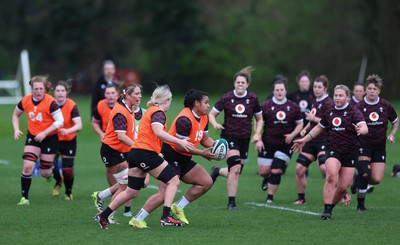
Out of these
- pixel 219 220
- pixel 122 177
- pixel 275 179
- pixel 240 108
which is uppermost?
pixel 240 108

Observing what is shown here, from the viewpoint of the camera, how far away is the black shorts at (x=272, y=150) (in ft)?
45.5

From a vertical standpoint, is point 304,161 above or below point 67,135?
below

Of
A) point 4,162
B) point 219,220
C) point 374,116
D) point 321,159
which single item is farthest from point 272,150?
point 4,162

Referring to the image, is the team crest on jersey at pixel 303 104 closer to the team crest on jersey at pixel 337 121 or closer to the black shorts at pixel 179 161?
the team crest on jersey at pixel 337 121

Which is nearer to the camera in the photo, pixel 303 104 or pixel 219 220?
pixel 219 220

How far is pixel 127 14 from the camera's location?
61.0 meters

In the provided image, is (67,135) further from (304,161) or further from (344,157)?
(344,157)

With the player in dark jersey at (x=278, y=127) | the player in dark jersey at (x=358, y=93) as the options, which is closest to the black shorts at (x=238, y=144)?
the player in dark jersey at (x=278, y=127)

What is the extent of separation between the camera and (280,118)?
45.3 ft

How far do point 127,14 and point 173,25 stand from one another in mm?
5095

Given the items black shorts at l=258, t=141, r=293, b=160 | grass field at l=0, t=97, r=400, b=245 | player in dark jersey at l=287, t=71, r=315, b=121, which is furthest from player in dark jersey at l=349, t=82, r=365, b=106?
grass field at l=0, t=97, r=400, b=245

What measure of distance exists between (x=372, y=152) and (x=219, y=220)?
284 cm

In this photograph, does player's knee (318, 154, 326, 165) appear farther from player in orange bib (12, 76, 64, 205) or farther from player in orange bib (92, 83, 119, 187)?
player in orange bib (12, 76, 64, 205)

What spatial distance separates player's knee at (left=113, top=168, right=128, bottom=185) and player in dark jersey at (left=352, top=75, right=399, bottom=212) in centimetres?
354
